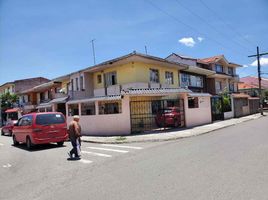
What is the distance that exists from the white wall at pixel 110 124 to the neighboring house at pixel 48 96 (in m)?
7.50

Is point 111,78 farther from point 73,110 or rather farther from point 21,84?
point 21,84

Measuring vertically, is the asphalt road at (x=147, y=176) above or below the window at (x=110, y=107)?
below

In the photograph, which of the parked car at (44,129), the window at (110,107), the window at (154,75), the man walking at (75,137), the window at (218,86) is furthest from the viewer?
the window at (218,86)

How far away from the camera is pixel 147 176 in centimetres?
685

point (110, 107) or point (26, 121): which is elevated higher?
point (110, 107)

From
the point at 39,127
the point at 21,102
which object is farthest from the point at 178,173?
the point at 21,102

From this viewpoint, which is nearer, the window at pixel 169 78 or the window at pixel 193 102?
the window at pixel 193 102

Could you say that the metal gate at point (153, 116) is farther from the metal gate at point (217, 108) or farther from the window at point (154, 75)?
the metal gate at point (217, 108)

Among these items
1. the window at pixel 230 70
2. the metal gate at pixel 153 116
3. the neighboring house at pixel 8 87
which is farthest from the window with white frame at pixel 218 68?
the neighboring house at pixel 8 87

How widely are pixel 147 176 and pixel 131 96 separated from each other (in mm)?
13252

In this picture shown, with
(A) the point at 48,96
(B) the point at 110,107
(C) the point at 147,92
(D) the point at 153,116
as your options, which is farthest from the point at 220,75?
(A) the point at 48,96

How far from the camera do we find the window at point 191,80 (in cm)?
2989

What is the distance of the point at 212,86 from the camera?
37938 millimetres

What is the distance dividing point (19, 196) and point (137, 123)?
13594 mm
